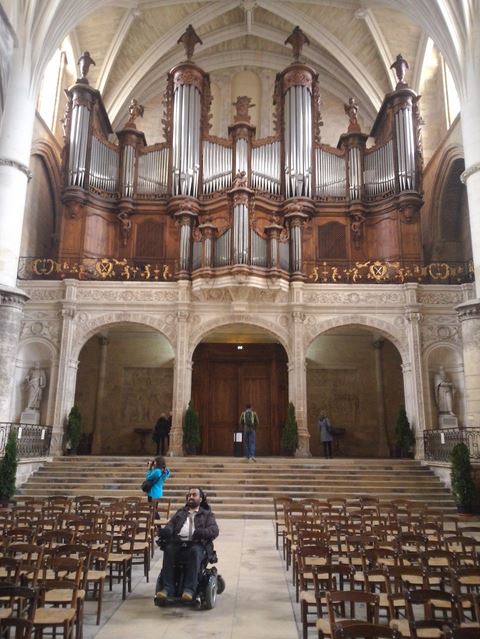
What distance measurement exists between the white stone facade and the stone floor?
411 inches

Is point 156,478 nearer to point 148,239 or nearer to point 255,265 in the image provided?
point 255,265

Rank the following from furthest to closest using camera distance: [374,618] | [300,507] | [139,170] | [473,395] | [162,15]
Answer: [162,15]
[139,170]
[473,395]
[300,507]
[374,618]

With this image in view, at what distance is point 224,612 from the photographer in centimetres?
593

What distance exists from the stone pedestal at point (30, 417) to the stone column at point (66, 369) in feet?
1.85

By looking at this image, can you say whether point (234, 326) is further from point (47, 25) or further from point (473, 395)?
point (47, 25)

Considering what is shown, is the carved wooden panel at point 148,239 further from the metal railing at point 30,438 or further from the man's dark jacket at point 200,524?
the man's dark jacket at point 200,524

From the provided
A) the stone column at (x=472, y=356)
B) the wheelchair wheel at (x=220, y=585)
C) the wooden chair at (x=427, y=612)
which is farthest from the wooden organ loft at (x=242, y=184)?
the wooden chair at (x=427, y=612)

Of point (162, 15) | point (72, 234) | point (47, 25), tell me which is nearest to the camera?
point (47, 25)

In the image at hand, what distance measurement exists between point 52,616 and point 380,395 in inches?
704

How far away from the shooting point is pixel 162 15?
24.7 metres

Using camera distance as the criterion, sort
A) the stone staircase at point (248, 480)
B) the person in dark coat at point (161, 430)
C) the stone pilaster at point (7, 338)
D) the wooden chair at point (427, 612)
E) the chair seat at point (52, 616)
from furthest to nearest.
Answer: the person in dark coat at point (161, 430)
the stone pilaster at point (7, 338)
the stone staircase at point (248, 480)
the chair seat at point (52, 616)
the wooden chair at point (427, 612)

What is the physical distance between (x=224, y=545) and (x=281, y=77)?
1928 cm

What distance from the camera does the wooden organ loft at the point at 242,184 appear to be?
20.4 m

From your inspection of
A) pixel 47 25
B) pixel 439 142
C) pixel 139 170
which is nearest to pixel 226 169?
pixel 139 170
